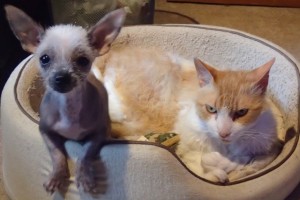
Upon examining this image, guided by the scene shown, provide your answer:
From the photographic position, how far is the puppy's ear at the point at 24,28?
1287mm

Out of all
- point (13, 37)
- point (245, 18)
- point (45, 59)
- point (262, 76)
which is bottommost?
point (245, 18)

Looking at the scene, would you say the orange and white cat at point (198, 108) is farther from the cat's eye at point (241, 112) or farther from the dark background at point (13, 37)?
the dark background at point (13, 37)

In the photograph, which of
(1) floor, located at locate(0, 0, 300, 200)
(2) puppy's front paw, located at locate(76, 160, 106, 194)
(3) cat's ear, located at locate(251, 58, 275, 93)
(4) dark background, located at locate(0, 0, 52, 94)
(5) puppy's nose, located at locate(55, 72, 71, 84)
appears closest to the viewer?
(5) puppy's nose, located at locate(55, 72, 71, 84)

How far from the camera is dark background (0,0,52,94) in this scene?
222cm

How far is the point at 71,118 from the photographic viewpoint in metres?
1.38

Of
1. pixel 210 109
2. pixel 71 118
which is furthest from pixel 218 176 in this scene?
pixel 71 118

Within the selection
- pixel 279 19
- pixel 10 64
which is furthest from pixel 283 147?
pixel 279 19

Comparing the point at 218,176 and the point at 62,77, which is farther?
the point at 218,176

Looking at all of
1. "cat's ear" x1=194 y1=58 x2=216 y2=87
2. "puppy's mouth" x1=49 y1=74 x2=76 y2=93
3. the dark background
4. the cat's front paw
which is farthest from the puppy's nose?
the dark background

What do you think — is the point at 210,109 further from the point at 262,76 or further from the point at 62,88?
the point at 62,88

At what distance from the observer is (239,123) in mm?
1488

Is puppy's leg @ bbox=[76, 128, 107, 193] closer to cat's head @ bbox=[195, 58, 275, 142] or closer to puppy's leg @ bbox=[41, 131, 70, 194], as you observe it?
puppy's leg @ bbox=[41, 131, 70, 194]

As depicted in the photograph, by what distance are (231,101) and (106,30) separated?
1.44 ft

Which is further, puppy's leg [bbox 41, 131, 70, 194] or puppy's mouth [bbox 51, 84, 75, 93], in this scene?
puppy's leg [bbox 41, 131, 70, 194]
